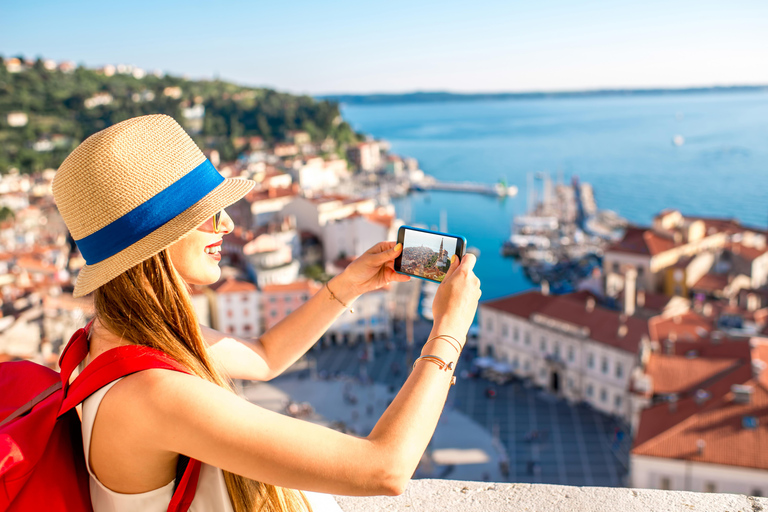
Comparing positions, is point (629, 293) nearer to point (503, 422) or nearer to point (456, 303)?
point (503, 422)

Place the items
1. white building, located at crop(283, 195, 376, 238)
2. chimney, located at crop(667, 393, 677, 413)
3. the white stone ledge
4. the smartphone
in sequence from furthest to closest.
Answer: white building, located at crop(283, 195, 376, 238) → chimney, located at crop(667, 393, 677, 413) → the white stone ledge → the smartphone

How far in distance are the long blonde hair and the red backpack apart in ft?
0.17

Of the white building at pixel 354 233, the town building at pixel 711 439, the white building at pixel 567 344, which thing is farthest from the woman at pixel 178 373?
the white building at pixel 354 233

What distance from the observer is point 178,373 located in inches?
36.2

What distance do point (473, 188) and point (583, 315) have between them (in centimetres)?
4373

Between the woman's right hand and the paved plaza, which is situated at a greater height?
the woman's right hand

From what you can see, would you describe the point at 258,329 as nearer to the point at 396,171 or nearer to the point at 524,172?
the point at 396,171

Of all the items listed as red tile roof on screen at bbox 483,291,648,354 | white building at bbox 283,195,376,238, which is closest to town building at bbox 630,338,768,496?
red tile roof on screen at bbox 483,291,648,354

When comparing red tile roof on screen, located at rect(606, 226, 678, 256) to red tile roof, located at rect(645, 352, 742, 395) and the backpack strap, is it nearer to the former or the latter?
red tile roof, located at rect(645, 352, 742, 395)

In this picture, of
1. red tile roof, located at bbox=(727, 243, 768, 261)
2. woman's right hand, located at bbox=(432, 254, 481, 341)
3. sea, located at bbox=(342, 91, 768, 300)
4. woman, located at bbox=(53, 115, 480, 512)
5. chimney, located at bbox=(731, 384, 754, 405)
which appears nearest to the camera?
woman, located at bbox=(53, 115, 480, 512)

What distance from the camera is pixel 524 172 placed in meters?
72.1

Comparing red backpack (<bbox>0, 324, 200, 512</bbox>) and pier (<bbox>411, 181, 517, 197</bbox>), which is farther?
pier (<bbox>411, 181, 517, 197</bbox>)

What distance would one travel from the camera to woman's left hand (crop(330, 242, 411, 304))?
1.53 meters

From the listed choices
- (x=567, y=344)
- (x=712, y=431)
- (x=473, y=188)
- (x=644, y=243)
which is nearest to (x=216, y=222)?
(x=712, y=431)
